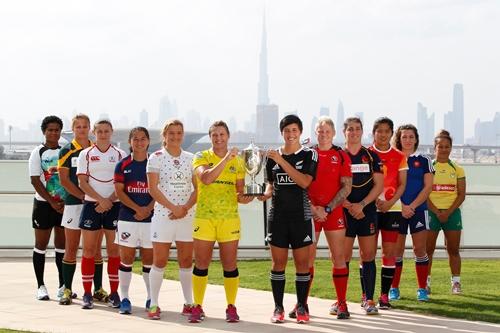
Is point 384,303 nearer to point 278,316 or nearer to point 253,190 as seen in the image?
point 278,316

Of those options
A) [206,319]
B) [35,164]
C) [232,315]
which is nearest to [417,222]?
[232,315]

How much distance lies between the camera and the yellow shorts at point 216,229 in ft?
26.0

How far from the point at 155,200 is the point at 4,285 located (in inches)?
125

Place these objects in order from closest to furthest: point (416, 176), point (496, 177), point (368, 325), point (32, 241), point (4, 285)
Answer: point (368, 325) → point (416, 176) → point (4, 285) → point (32, 241) → point (496, 177)

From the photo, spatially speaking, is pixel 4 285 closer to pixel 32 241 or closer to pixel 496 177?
pixel 32 241

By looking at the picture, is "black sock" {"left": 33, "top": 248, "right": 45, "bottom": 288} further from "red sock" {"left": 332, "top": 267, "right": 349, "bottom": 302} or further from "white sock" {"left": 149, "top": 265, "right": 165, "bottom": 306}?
"red sock" {"left": 332, "top": 267, "right": 349, "bottom": 302}

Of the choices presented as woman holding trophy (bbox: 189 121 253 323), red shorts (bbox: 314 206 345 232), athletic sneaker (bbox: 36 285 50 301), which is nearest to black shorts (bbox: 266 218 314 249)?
red shorts (bbox: 314 206 345 232)

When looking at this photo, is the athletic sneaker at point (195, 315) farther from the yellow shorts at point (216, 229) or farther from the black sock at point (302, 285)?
the black sock at point (302, 285)

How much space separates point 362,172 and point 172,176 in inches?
63.1

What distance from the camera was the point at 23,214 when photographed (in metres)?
15.0

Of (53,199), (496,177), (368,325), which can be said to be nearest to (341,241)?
(368,325)

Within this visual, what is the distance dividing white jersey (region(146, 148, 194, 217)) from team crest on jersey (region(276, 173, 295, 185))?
31.2 inches

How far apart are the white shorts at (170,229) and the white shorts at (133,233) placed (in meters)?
0.26

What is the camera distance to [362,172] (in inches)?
329
